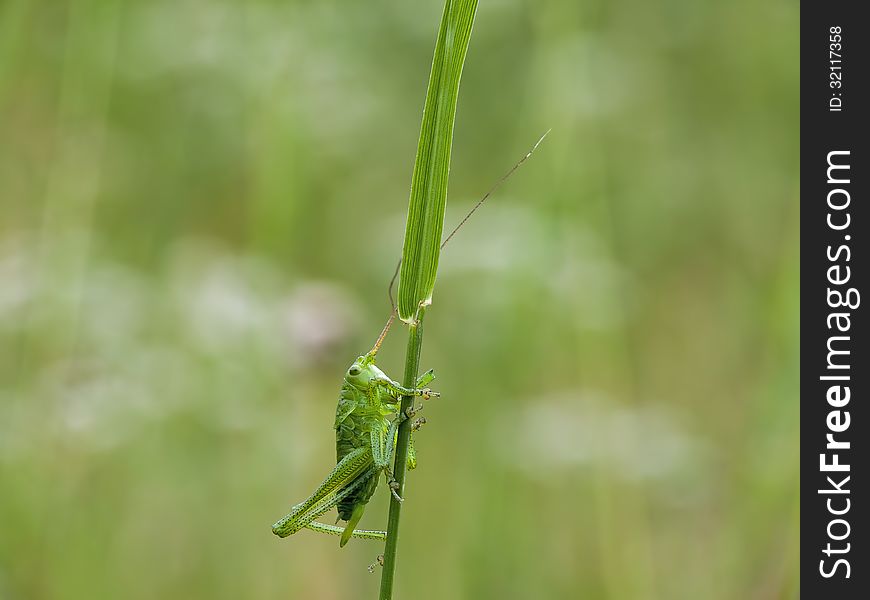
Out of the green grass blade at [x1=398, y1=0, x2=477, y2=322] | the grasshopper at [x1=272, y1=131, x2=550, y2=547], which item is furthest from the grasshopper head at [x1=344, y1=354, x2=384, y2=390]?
the green grass blade at [x1=398, y1=0, x2=477, y2=322]

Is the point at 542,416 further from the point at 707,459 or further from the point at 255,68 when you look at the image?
the point at 255,68

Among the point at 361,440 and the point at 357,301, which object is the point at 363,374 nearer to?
the point at 361,440

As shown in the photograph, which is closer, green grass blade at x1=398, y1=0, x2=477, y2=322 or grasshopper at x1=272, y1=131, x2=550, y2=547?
green grass blade at x1=398, y1=0, x2=477, y2=322

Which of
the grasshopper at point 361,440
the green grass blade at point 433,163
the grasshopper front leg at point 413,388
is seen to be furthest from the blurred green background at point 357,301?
the green grass blade at point 433,163

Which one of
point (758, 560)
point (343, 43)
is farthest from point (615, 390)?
point (343, 43)

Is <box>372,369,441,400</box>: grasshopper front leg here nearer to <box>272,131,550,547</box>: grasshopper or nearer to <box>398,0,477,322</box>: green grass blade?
<box>272,131,550,547</box>: grasshopper

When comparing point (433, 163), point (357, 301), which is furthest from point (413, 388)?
point (357, 301)
